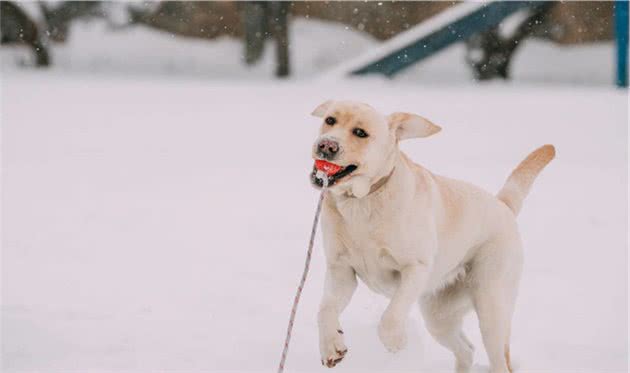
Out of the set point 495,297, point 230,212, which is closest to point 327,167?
point 495,297

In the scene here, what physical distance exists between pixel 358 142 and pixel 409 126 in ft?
0.92

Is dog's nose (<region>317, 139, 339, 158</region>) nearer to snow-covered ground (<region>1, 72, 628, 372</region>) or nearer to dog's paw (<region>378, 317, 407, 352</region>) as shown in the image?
dog's paw (<region>378, 317, 407, 352</region>)

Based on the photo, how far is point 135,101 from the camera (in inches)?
395

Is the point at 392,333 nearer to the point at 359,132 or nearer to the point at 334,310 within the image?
the point at 334,310

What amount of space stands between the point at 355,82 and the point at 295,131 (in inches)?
64.1

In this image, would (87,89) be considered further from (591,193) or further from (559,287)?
(559,287)

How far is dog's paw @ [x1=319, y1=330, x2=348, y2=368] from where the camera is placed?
9.82 ft

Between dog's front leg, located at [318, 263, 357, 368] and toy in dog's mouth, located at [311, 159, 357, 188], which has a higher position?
toy in dog's mouth, located at [311, 159, 357, 188]

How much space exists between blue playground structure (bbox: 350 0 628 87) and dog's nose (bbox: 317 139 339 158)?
25.4 ft

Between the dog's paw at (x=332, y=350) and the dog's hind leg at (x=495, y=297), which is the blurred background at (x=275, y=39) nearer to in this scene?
the dog's hind leg at (x=495, y=297)

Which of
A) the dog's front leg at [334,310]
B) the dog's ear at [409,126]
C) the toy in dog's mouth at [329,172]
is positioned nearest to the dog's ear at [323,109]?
the dog's ear at [409,126]

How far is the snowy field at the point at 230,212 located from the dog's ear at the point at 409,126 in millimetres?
1329

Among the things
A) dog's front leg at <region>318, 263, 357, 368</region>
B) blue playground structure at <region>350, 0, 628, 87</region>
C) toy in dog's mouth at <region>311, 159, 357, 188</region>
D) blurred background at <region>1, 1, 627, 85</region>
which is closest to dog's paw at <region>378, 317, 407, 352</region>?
dog's front leg at <region>318, 263, 357, 368</region>

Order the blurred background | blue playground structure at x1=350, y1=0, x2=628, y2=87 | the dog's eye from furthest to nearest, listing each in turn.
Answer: the blurred background
blue playground structure at x1=350, y1=0, x2=628, y2=87
the dog's eye
